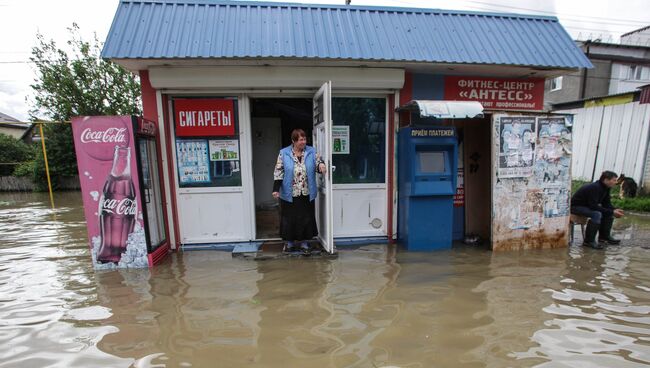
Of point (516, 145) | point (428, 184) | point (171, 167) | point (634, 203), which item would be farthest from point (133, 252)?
point (634, 203)

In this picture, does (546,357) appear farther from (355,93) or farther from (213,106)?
(213,106)

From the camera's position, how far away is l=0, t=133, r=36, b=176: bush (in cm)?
1744

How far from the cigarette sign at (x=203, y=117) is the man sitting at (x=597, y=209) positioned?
5.52m

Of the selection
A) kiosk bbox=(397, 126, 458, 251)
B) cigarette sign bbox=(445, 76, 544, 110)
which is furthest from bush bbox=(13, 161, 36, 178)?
cigarette sign bbox=(445, 76, 544, 110)

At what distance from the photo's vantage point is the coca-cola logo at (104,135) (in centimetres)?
406

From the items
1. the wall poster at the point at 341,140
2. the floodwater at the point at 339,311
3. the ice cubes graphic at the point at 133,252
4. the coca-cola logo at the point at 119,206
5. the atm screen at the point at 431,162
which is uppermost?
the wall poster at the point at 341,140

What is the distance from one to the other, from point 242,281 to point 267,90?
107 inches

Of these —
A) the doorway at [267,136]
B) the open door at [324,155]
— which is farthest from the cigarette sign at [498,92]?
the doorway at [267,136]

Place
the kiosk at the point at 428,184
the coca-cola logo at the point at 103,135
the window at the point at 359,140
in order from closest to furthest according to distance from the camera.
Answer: the coca-cola logo at the point at 103,135, the kiosk at the point at 428,184, the window at the point at 359,140

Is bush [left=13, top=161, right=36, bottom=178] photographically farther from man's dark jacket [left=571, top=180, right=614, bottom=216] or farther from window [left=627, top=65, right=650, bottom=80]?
window [left=627, top=65, right=650, bottom=80]

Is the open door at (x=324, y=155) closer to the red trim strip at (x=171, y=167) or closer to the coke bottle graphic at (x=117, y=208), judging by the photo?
the red trim strip at (x=171, y=167)

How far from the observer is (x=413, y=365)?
2373 mm

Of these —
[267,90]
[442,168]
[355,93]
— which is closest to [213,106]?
[267,90]

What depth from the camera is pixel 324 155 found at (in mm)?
4523
